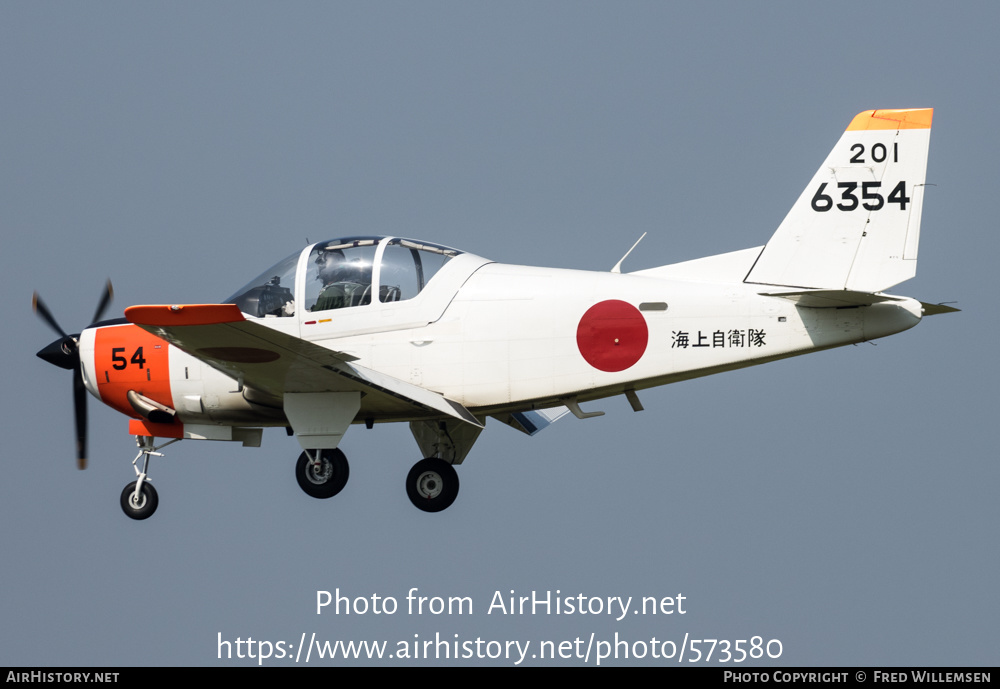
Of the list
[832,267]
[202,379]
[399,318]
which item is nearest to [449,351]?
[399,318]

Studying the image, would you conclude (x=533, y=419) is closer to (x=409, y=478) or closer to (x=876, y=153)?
(x=409, y=478)

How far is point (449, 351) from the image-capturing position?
598 inches

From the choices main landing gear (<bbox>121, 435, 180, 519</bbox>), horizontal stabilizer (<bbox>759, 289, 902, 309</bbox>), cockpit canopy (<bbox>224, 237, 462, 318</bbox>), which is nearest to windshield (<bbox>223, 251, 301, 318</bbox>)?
cockpit canopy (<bbox>224, 237, 462, 318</bbox>)

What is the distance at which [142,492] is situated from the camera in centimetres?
1664

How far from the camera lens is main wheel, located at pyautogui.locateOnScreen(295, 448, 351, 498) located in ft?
51.5

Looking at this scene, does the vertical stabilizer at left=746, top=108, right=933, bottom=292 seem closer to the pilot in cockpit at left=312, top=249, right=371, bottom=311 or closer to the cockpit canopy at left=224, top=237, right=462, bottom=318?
the cockpit canopy at left=224, top=237, right=462, bottom=318

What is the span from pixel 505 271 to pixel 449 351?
47.3 inches

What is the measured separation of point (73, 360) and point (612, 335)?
6.81m

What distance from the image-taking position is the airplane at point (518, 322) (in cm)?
1459

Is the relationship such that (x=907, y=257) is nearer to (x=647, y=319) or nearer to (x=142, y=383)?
(x=647, y=319)

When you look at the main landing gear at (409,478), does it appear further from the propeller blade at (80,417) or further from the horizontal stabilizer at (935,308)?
the horizontal stabilizer at (935,308)

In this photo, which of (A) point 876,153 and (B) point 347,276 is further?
(B) point 347,276

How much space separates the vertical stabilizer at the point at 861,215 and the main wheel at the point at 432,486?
4.40 m

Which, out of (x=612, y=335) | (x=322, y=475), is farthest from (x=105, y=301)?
(x=612, y=335)
